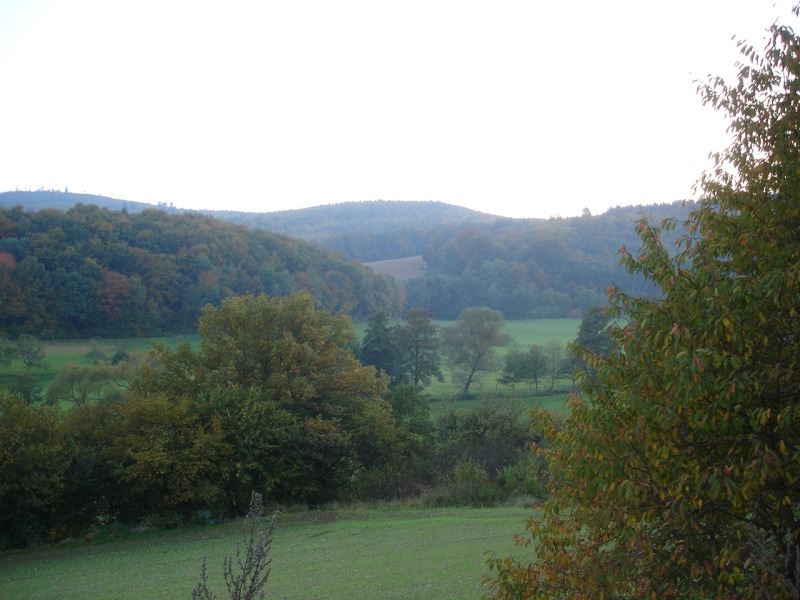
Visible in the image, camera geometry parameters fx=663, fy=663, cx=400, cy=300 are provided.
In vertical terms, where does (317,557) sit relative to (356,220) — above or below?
below

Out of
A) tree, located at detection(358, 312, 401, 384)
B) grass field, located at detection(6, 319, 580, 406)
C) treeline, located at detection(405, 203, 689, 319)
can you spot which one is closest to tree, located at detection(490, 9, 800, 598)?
grass field, located at detection(6, 319, 580, 406)

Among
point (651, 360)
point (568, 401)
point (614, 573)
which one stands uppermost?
point (651, 360)

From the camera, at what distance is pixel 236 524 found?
78.1ft

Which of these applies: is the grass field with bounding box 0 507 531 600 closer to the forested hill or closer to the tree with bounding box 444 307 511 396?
the tree with bounding box 444 307 511 396

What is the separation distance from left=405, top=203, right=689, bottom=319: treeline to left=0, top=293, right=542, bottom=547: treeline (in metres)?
53.1

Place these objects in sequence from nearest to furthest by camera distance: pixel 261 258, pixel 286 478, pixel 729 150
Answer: pixel 729 150, pixel 286 478, pixel 261 258

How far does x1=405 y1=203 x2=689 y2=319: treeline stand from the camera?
82.9 meters

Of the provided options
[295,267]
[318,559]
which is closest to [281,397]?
[318,559]

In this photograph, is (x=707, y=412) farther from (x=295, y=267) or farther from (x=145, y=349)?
(x=295, y=267)

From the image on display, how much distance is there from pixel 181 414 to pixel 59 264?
44425 millimetres

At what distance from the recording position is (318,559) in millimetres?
16172

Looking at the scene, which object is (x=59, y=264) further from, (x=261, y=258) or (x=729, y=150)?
(x=729, y=150)

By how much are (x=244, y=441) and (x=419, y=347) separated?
34.9 meters

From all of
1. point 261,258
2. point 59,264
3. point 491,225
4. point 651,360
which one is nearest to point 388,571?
point 651,360
